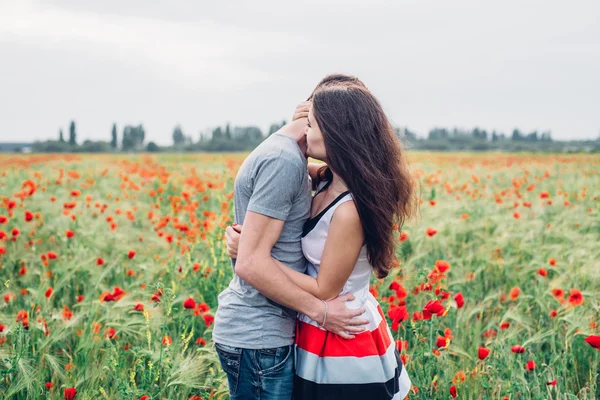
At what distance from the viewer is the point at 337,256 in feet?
5.11

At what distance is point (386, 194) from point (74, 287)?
2.65m

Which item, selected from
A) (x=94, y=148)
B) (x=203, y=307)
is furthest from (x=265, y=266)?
(x=94, y=148)

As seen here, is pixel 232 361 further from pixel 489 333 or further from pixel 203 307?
pixel 489 333

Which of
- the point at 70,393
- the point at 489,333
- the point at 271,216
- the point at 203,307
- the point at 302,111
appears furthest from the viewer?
the point at 489,333

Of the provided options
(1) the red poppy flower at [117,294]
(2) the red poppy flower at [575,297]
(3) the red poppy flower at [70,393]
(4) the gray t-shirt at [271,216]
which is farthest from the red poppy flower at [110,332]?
(2) the red poppy flower at [575,297]

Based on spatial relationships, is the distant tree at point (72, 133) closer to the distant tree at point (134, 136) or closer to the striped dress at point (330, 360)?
the distant tree at point (134, 136)

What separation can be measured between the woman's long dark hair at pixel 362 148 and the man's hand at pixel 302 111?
143 millimetres

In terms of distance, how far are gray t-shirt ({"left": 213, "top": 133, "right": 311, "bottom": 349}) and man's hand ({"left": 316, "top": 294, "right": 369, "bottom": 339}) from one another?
0.14 metres

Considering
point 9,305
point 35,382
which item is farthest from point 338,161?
point 9,305

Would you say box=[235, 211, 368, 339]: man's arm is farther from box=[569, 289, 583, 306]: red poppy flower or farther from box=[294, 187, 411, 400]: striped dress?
box=[569, 289, 583, 306]: red poppy flower

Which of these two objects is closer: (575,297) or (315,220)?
(315,220)

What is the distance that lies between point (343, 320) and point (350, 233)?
288 millimetres

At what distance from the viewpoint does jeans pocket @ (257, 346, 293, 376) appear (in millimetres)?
1600

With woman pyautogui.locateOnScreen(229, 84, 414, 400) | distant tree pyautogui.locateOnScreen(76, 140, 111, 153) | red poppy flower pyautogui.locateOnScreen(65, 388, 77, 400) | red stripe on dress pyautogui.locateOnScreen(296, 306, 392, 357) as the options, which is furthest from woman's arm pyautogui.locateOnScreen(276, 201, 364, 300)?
distant tree pyautogui.locateOnScreen(76, 140, 111, 153)
